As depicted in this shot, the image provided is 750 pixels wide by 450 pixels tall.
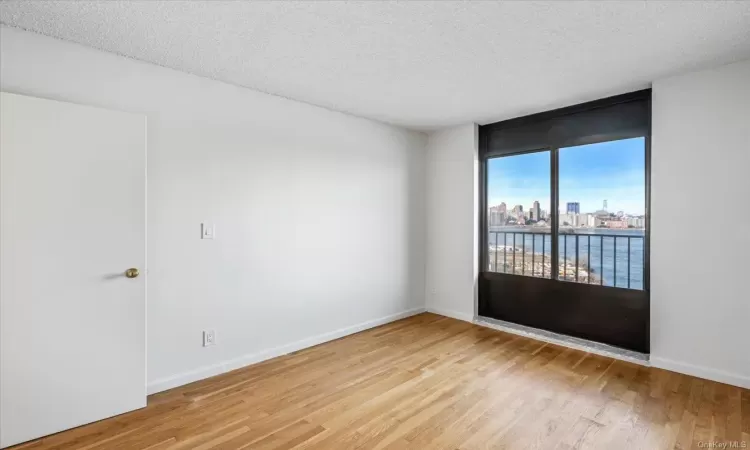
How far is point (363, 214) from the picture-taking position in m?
4.24

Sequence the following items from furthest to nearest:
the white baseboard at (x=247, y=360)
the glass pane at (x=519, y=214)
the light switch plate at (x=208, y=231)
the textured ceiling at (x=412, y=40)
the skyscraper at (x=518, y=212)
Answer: the skyscraper at (x=518, y=212), the glass pane at (x=519, y=214), the light switch plate at (x=208, y=231), the white baseboard at (x=247, y=360), the textured ceiling at (x=412, y=40)

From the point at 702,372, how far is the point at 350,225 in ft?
11.1

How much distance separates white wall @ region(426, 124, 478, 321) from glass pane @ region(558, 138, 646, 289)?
1022mm

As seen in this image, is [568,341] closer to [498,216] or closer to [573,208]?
[573,208]

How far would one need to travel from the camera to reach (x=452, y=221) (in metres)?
4.68

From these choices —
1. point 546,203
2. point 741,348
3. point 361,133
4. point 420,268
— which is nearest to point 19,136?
point 361,133

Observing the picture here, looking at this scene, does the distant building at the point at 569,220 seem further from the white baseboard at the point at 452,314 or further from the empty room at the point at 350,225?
the white baseboard at the point at 452,314

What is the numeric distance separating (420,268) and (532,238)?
→ 4.90 feet

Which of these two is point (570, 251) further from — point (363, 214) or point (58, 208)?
point (58, 208)

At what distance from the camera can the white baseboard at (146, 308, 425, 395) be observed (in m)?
2.72

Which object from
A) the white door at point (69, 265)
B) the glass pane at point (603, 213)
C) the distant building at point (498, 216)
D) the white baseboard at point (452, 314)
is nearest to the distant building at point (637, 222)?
the glass pane at point (603, 213)

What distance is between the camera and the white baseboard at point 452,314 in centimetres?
449

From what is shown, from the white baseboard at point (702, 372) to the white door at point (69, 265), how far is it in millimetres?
4107

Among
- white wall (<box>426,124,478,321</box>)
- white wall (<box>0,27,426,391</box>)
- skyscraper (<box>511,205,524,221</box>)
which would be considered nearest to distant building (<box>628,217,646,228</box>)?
skyscraper (<box>511,205,524,221</box>)
